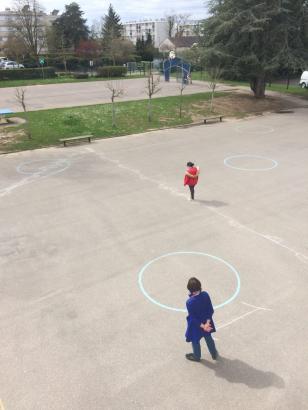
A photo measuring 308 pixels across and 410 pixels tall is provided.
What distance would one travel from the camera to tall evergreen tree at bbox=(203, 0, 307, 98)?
90.2 feet

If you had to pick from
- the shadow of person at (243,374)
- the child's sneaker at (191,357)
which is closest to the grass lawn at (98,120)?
the child's sneaker at (191,357)

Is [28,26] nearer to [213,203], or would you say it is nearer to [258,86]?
[258,86]

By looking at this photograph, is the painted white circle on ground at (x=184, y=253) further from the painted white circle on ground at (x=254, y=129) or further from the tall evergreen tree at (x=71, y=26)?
the tall evergreen tree at (x=71, y=26)

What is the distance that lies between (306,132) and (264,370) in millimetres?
18560

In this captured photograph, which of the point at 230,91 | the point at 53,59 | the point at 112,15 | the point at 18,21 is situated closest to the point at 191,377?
the point at 230,91

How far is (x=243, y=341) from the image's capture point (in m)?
6.53

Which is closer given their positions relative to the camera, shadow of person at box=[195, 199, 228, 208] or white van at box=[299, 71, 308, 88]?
shadow of person at box=[195, 199, 228, 208]

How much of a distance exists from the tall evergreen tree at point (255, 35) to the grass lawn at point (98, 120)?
3996 millimetres

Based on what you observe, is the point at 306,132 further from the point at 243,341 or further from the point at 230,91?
the point at 243,341

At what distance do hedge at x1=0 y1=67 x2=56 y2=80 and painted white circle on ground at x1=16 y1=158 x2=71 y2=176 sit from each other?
33.1 meters

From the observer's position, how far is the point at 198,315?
5754mm

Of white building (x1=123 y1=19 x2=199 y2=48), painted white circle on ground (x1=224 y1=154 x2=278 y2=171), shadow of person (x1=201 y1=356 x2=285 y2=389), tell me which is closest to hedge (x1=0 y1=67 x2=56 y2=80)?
painted white circle on ground (x1=224 y1=154 x2=278 y2=171)

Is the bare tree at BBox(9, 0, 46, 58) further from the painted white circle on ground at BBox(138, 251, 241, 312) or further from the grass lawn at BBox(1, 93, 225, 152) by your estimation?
the painted white circle on ground at BBox(138, 251, 241, 312)

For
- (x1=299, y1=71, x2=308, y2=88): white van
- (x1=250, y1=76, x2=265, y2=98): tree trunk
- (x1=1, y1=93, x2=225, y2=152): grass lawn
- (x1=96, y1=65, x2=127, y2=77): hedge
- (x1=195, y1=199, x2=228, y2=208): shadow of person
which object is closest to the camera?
(x1=195, y1=199, x2=228, y2=208): shadow of person
